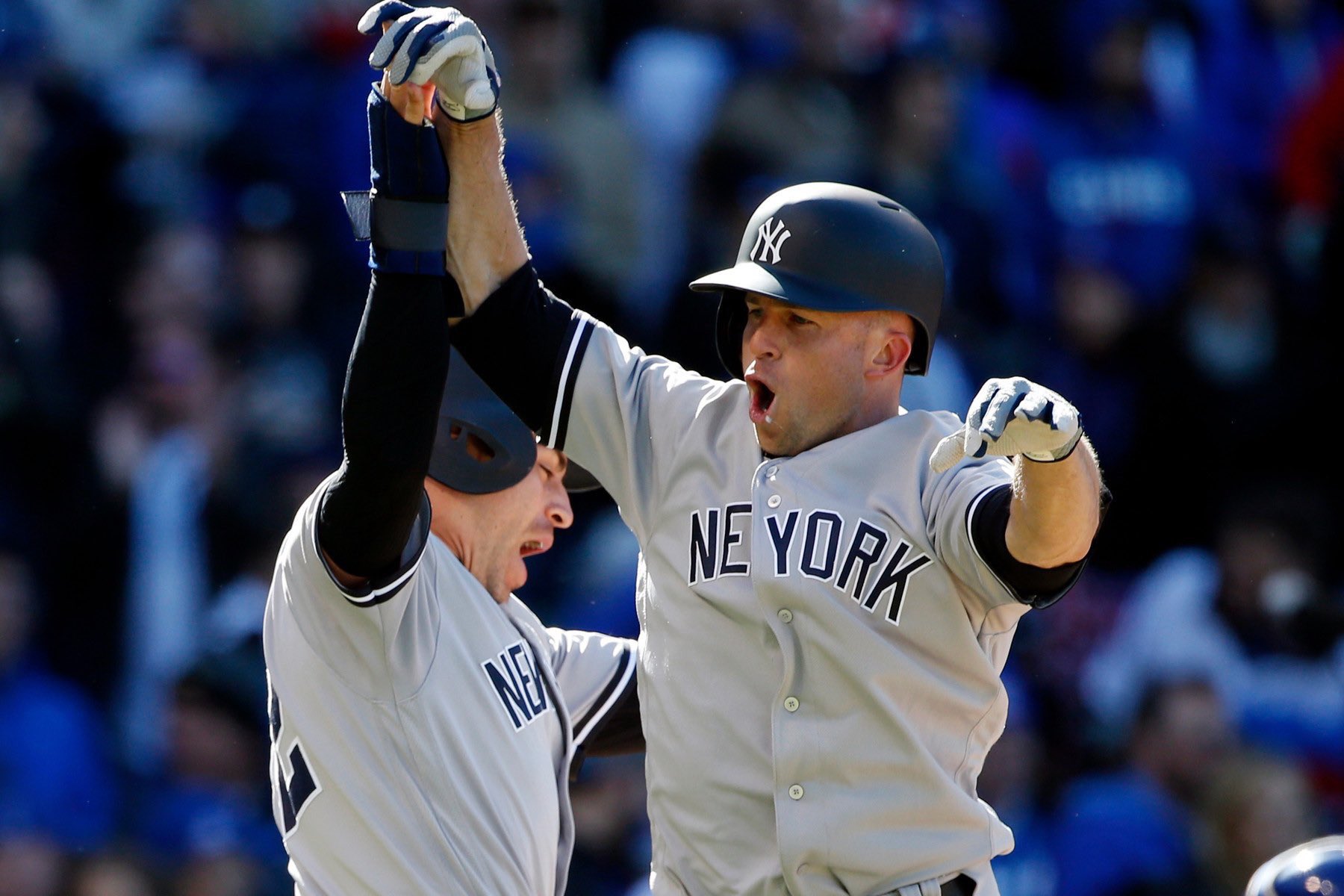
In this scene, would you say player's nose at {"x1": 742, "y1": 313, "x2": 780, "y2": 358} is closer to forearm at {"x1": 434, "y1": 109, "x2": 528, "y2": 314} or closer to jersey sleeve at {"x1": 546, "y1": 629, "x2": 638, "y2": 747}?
forearm at {"x1": 434, "y1": 109, "x2": 528, "y2": 314}

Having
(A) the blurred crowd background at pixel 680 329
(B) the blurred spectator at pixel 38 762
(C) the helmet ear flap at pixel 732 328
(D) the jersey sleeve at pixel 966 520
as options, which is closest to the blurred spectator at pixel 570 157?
(A) the blurred crowd background at pixel 680 329

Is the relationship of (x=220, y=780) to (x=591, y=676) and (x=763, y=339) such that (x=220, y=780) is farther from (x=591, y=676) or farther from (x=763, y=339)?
(x=763, y=339)

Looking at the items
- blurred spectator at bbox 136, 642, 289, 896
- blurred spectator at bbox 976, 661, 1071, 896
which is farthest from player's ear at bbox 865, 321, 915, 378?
blurred spectator at bbox 976, 661, 1071, 896

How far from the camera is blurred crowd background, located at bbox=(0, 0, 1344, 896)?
600 centimetres

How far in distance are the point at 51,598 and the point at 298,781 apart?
2.83 meters

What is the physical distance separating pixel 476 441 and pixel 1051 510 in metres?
1.43

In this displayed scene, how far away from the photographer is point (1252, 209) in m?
7.82

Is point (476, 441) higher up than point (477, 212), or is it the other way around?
point (477, 212)

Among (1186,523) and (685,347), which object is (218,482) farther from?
(1186,523)

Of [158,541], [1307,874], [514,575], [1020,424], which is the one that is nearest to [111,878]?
[158,541]

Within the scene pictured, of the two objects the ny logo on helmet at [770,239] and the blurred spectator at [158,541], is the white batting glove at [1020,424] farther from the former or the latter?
the blurred spectator at [158,541]

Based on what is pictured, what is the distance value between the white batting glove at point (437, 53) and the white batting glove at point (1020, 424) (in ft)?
3.07

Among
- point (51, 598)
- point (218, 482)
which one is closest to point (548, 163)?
point (218, 482)

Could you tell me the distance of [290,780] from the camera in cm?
364
